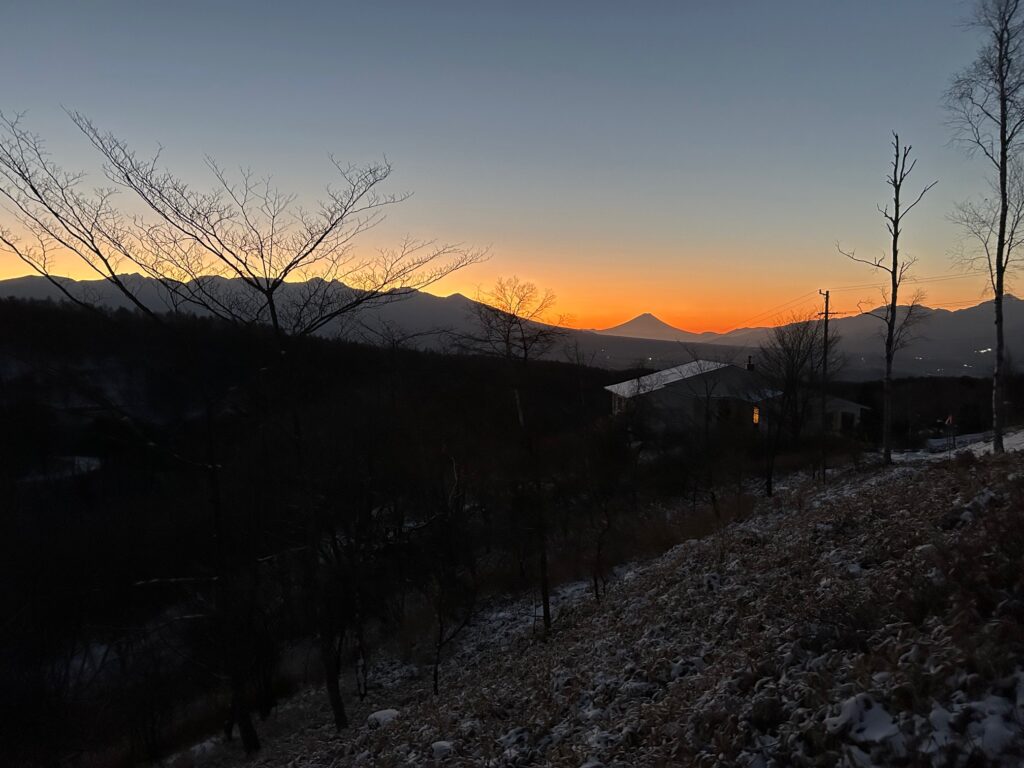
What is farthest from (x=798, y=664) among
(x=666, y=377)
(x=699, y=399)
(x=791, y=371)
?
(x=666, y=377)

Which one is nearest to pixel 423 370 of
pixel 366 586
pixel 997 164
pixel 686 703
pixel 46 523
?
pixel 366 586

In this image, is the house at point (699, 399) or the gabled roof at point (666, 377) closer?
the house at point (699, 399)

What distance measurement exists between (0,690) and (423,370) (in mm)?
20808

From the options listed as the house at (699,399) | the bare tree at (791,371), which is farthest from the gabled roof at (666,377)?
the bare tree at (791,371)

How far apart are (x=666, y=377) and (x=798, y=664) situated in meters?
42.6

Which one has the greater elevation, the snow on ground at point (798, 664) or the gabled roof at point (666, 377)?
the gabled roof at point (666, 377)

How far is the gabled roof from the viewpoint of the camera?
4347 cm

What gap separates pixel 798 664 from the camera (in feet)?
17.3

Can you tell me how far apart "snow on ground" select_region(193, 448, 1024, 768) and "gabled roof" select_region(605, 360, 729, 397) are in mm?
31507

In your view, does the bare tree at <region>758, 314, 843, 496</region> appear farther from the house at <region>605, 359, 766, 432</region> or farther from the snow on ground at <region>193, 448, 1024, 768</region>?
the snow on ground at <region>193, 448, 1024, 768</region>

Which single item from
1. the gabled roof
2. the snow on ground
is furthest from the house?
the snow on ground

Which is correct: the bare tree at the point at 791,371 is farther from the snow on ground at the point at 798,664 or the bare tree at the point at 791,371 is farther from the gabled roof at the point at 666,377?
the snow on ground at the point at 798,664

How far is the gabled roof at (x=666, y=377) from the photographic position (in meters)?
43.5

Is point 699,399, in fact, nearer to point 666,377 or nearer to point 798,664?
point 666,377
